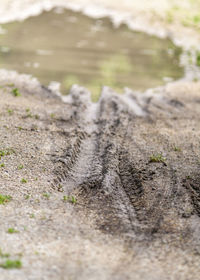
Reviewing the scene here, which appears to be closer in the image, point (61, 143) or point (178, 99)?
point (61, 143)

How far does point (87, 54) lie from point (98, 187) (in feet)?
48.3

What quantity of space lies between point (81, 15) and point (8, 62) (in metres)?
14.0

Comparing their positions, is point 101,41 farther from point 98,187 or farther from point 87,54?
point 98,187

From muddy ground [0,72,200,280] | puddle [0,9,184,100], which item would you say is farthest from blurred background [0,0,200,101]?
muddy ground [0,72,200,280]

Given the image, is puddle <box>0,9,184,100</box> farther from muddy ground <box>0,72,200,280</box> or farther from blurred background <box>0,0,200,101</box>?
muddy ground <box>0,72,200,280</box>

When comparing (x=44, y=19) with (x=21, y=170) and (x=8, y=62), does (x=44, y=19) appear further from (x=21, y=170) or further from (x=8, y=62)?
(x=21, y=170)

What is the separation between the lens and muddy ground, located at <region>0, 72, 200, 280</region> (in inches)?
360

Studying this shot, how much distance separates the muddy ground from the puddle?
9.31ft

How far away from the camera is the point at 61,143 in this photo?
14.9m

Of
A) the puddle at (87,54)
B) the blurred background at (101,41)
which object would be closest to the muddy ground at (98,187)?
the puddle at (87,54)

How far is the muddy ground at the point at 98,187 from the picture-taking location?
9148 mm

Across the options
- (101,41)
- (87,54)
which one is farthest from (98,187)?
(101,41)

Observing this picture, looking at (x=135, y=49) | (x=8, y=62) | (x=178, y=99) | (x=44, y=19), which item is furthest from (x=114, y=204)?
(x=44, y=19)

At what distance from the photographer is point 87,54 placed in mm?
25641
